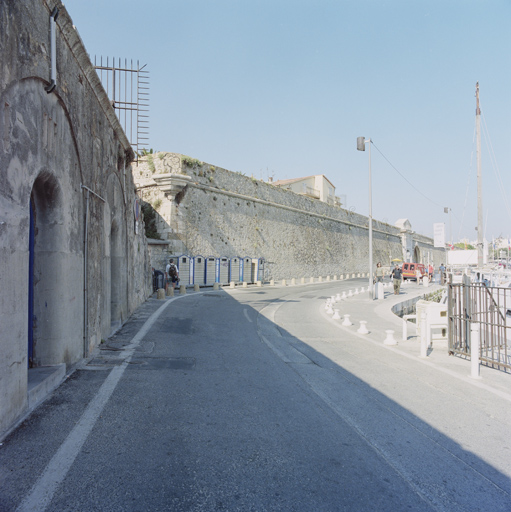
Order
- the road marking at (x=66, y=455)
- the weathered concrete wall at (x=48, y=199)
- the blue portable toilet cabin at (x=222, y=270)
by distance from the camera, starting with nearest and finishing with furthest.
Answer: the road marking at (x=66, y=455) < the weathered concrete wall at (x=48, y=199) < the blue portable toilet cabin at (x=222, y=270)

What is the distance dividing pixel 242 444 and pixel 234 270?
1015 inches

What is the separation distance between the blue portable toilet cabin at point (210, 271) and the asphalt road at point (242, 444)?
65.4ft

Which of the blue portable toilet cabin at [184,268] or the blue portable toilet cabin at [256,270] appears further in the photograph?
the blue portable toilet cabin at [256,270]

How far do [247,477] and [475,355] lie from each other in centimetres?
489

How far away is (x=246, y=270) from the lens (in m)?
30.6

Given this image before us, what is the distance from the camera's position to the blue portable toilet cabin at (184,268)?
83.0ft

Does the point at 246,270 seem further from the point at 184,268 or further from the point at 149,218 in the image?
the point at 149,218

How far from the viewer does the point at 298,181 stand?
61406 mm

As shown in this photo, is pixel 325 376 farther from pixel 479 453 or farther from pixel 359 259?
pixel 359 259

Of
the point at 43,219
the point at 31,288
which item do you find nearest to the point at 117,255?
the point at 43,219

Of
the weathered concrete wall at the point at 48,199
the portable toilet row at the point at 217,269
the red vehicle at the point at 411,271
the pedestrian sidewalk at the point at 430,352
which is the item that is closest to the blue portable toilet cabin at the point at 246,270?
the portable toilet row at the point at 217,269

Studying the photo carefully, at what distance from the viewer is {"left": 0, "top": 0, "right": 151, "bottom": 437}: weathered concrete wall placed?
387 centimetres

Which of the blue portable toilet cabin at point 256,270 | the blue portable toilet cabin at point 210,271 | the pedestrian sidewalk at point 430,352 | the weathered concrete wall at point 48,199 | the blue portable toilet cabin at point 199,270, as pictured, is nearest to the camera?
the weathered concrete wall at point 48,199

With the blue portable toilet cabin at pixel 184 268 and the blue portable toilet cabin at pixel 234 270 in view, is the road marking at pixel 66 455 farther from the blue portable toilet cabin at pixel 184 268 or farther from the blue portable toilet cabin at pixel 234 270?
the blue portable toilet cabin at pixel 234 270
